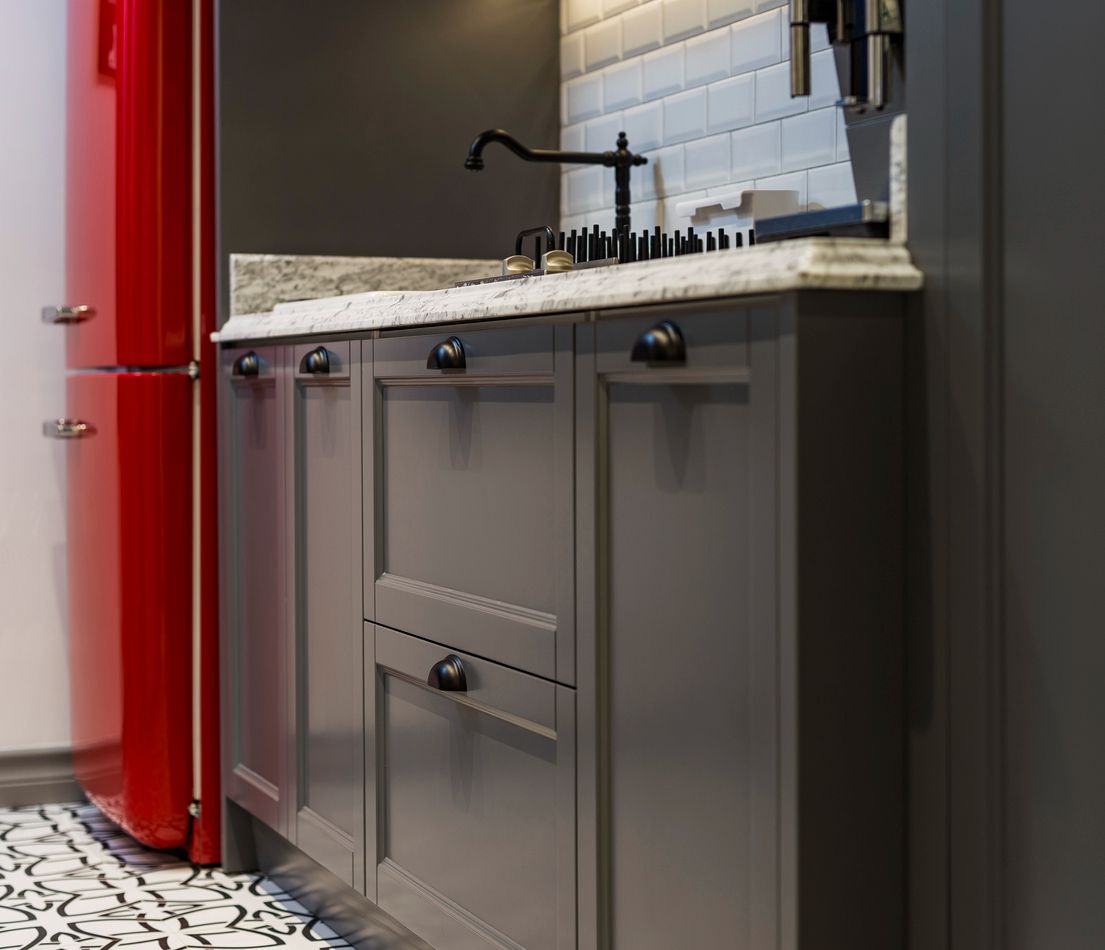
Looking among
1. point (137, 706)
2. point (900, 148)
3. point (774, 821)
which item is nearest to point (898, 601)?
point (774, 821)

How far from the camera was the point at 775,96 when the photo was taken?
2328 mm

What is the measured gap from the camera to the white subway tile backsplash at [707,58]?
8.00 ft

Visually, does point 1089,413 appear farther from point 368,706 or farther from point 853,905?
point 368,706

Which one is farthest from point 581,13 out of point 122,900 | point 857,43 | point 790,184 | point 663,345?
point 122,900

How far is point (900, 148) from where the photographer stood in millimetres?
1418

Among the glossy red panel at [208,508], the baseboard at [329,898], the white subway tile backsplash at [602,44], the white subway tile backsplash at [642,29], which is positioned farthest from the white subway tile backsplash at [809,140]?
the baseboard at [329,898]

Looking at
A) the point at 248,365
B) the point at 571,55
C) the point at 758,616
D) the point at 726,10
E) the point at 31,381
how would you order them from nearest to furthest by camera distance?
1. the point at 758,616
2. the point at 726,10
3. the point at 248,365
4. the point at 571,55
5. the point at 31,381

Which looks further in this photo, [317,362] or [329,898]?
[329,898]

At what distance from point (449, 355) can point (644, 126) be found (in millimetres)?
1018

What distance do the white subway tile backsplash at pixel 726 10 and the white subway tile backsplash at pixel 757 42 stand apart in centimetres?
1

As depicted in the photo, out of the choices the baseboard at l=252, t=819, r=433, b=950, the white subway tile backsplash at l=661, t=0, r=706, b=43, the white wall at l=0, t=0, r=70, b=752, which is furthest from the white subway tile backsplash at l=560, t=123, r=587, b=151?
the baseboard at l=252, t=819, r=433, b=950

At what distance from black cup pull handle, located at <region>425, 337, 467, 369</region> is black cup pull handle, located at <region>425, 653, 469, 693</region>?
378mm

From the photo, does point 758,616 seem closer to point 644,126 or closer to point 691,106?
point 691,106

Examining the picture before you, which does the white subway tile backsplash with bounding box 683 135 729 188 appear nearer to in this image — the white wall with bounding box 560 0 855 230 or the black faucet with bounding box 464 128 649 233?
the white wall with bounding box 560 0 855 230
